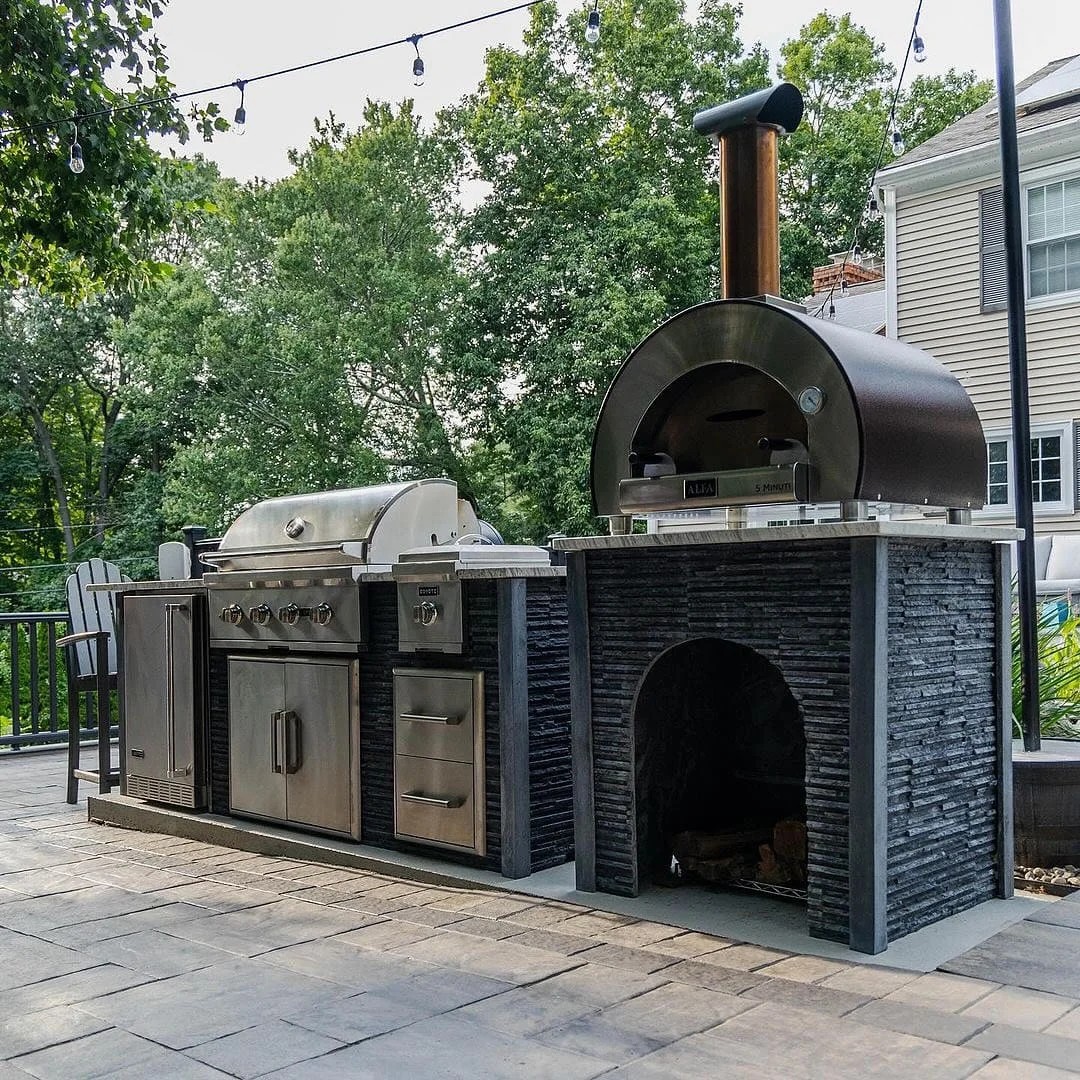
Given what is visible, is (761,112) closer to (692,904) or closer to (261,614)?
(692,904)

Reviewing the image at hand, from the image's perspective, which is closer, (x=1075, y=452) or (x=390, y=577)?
(x=390, y=577)

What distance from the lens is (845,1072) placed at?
1815mm

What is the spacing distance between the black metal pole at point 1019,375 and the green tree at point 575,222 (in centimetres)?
1149

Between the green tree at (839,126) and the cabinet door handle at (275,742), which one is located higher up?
the green tree at (839,126)

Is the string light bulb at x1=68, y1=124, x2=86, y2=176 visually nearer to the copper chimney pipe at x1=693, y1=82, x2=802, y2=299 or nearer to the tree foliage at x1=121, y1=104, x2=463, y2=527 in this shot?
the copper chimney pipe at x1=693, y1=82, x2=802, y2=299

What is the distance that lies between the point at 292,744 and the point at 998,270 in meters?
8.88

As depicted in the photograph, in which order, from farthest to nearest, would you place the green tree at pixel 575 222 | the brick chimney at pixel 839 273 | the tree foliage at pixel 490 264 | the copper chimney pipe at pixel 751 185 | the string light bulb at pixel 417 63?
A: the tree foliage at pixel 490 264, the green tree at pixel 575 222, the brick chimney at pixel 839 273, the string light bulb at pixel 417 63, the copper chimney pipe at pixel 751 185

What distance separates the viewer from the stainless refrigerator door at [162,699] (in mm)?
4207

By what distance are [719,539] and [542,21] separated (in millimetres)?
16414

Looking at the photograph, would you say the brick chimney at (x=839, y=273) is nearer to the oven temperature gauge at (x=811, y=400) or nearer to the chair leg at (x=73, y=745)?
the chair leg at (x=73, y=745)

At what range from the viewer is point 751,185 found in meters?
2.98

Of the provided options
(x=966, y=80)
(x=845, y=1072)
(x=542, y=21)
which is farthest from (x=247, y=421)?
(x=845, y=1072)

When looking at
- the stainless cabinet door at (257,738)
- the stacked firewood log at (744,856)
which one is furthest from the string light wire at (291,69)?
the stacked firewood log at (744,856)

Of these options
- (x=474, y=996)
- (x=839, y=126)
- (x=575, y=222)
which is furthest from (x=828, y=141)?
(x=474, y=996)
